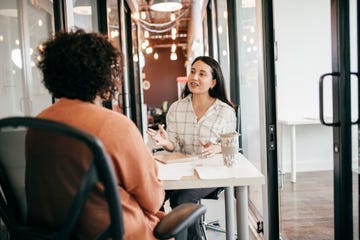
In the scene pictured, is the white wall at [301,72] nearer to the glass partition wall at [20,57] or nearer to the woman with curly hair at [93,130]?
the glass partition wall at [20,57]

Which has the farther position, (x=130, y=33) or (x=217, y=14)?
(x=130, y=33)

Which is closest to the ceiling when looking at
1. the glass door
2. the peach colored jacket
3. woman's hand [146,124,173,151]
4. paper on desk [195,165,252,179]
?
the glass door

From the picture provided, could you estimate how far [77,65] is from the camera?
1.04 meters

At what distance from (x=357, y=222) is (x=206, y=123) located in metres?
1.10

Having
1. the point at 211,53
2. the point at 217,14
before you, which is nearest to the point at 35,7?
the point at 217,14

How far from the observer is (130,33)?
6.29 m

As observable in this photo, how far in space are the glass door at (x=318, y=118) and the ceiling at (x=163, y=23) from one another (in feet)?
12.6

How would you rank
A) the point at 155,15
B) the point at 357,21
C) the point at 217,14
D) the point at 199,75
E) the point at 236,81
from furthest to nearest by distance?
the point at 155,15
the point at 217,14
the point at 236,81
the point at 199,75
the point at 357,21

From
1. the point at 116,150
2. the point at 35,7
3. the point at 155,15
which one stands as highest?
the point at 155,15

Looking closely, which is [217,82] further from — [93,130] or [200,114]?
[93,130]

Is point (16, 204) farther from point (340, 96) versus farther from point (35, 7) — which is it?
point (35, 7)

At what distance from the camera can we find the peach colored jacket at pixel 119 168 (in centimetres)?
97

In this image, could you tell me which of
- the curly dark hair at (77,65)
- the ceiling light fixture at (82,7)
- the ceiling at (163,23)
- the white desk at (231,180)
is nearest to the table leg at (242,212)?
the white desk at (231,180)

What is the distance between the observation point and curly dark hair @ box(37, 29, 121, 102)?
1.04 m
